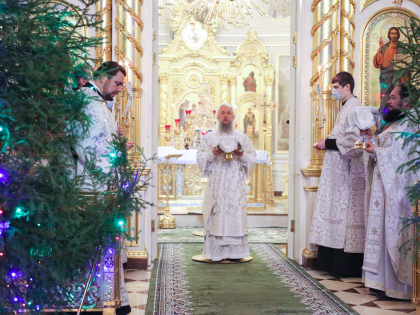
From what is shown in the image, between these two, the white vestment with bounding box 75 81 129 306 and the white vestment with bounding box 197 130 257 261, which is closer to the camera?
the white vestment with bounding box 75 81 129 306

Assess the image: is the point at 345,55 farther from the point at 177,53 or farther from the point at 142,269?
the point at 177,53

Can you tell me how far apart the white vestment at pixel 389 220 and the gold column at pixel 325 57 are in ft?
4.38

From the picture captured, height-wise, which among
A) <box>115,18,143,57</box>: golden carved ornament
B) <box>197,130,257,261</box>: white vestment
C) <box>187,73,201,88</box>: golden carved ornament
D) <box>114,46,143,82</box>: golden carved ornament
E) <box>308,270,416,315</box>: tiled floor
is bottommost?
<box>308,270,416,315</box>: tiled floor

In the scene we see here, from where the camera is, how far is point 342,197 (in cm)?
594

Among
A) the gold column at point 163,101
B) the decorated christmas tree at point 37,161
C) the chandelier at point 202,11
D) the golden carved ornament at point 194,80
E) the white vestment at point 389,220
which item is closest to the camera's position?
the decorated christmas tree at point 37,161

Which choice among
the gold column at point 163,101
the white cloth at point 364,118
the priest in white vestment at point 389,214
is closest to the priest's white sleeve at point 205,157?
the white cloth at point 364,118

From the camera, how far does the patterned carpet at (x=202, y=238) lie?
A: 8672 mm

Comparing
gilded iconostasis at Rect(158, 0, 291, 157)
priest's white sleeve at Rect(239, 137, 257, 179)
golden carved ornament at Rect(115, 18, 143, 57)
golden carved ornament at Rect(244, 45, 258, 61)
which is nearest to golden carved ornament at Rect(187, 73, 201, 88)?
gilded iconostasis at Rect(158, 0, 291, 157)

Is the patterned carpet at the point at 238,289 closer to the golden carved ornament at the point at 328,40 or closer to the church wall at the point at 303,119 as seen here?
the church wall at the point at 303,119

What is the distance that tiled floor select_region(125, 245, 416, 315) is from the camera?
452 cm

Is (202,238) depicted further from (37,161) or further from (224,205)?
(37,161)

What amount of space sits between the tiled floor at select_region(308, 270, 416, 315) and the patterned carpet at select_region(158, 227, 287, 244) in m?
2.78

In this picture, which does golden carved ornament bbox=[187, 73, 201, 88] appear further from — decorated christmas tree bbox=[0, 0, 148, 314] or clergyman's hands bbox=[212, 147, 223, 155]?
decorated christmas tree bbox=[0, 0, 148, 314]

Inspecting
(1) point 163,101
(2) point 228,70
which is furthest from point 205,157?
(2) point 228,70
